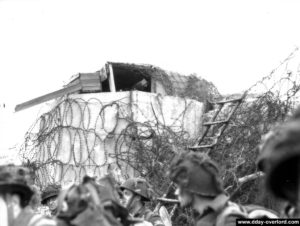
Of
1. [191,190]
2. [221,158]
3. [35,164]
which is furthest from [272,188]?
[35,164]

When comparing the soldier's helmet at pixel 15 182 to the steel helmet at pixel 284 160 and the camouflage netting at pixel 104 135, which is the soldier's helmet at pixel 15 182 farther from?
the camouflage netting at pixel 104 135

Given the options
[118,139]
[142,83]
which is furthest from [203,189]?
[142,83]

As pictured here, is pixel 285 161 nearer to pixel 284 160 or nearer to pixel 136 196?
pixel 284 160

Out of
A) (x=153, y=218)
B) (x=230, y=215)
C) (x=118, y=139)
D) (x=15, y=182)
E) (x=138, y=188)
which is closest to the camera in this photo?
(x=230, y=215)

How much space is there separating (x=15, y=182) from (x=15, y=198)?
5.3 inches

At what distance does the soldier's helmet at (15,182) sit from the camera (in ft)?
14.0

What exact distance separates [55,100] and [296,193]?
38.4ft

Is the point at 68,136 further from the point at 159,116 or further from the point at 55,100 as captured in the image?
the point at 159,116

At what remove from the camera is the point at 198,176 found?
13.4ft

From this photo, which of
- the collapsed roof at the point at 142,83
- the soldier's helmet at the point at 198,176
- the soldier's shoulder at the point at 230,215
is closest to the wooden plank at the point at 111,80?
the collapsed roof at the point at 142,83

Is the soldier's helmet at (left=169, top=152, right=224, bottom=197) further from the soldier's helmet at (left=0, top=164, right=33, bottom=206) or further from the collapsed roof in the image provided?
the collapsed roof

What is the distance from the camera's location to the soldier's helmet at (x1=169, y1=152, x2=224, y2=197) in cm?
405

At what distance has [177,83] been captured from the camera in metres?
14.1

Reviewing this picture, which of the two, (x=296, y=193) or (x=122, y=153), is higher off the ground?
(x=296, y=193)
